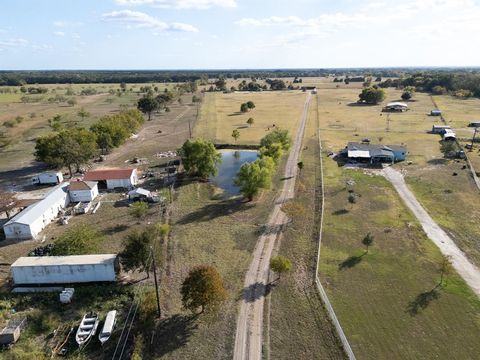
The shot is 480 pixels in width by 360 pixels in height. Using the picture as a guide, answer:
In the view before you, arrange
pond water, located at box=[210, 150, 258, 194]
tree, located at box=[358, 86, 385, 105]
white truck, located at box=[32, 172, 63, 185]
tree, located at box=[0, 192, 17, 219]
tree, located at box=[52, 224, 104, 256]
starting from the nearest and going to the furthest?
1. tree, located at box=[52, 224, 104, 256]
2. tree, located at box=[0, 192, 17, 219]
3. white truck, located at box=[32, 172, 63, 185]
4. pond water, located at box=[210, 150, 258, 194]
5. tree, located at box=[358, 86, 385, 105]

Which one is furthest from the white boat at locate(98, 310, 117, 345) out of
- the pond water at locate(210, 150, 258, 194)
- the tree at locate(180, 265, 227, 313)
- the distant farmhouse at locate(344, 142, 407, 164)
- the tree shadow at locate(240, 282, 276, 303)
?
the distant farmhouse at locate(344, 142, 407, 164)

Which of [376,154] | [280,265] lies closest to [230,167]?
[376,154]

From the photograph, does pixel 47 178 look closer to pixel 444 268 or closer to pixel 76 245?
pixel 76 245

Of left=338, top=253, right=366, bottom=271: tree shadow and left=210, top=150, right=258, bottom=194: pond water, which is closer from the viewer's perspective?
left=338, top=253, right=366, bottom=271: tree shadow

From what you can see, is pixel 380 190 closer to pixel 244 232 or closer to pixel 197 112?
pixel 244 232

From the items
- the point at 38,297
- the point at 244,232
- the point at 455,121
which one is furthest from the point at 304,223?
the point at 455,121

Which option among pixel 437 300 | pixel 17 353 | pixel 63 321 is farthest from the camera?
pixel 437 300

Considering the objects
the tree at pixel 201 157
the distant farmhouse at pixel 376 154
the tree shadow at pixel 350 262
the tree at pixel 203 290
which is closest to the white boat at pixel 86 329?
the tree at pixel 203 290

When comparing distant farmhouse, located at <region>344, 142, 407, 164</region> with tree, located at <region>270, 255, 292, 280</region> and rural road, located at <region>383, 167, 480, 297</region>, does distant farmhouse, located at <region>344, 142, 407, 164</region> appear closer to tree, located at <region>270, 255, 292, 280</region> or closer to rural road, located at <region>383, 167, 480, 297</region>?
rural road, located at <region>383, 167, 480, 297</region>
